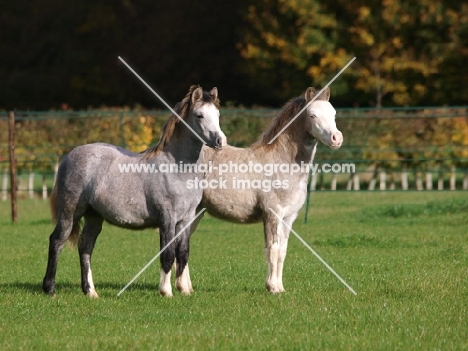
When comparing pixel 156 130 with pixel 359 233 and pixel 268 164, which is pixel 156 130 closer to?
pixel 359 233

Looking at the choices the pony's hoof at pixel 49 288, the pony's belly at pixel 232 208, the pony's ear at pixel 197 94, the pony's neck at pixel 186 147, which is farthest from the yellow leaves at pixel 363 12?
the pony's hoof at pixel 49 288

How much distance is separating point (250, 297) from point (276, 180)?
4.31 ft

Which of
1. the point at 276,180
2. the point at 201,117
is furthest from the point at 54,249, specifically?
the point at 276,180

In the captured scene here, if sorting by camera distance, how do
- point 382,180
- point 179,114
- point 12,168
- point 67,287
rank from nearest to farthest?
1. point 179,114
2. point 67,287
3. point 12,168
4. point 382,180

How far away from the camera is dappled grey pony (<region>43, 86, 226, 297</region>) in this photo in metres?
10.3

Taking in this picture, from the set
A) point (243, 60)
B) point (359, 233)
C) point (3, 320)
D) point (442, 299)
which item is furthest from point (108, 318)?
point (243, 60)

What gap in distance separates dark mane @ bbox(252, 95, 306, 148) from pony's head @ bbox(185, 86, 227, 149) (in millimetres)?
929

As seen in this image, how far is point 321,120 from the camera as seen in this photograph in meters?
10.5

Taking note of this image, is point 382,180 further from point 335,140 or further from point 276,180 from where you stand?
point 335,140

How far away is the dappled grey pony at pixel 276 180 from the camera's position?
10.6 meters

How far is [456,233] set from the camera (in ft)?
54.7

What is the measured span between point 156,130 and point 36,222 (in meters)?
5.48

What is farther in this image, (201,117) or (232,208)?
(232,208)

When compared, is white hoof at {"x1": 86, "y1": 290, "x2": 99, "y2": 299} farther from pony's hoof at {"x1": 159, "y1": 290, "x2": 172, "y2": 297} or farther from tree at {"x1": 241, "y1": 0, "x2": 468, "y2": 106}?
tree at {"x1": 241, "y1": 0, "x2": 468, "y2": 106}
